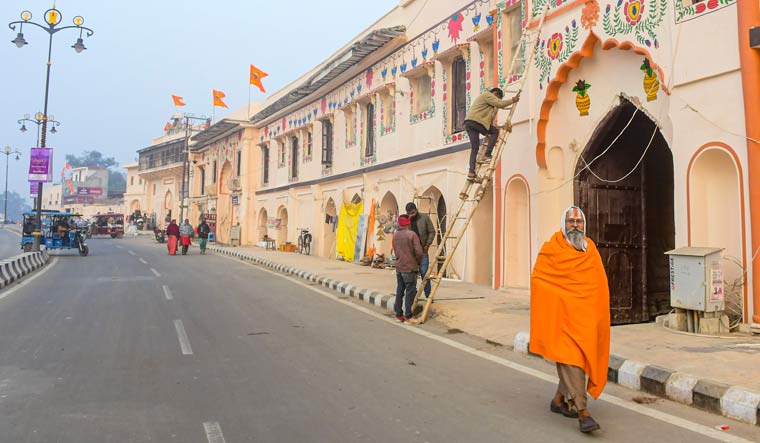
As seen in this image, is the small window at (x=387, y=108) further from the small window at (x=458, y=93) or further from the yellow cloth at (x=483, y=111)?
the yellow cloth at (x=483, y=111)

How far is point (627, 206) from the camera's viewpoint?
9430 mm

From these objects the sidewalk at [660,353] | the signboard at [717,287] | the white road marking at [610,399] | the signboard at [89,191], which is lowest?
the white road marking at [610,399]

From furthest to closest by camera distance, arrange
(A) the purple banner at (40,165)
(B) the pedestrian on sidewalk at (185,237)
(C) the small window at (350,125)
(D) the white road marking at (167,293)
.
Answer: (B) the pedestrian on sidewalk at (185,237), (C) the small window at (350,125), (A) the purple banner at (40,165), (D) the white road marking at (167,293)

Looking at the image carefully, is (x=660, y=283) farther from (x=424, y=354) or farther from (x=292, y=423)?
(x=292, y=423)

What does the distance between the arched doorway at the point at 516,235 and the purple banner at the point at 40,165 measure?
17016mm

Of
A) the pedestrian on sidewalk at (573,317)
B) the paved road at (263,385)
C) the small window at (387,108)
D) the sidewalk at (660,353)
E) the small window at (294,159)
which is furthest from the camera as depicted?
the small window at (294,159)

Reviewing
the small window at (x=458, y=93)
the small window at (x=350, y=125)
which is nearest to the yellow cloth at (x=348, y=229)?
the small window at (x=350, y=125)

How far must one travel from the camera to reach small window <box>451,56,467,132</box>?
13875 mm

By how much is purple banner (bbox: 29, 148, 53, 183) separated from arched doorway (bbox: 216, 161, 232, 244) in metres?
Result: 14.9

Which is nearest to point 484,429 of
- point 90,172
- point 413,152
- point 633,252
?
point 633,252

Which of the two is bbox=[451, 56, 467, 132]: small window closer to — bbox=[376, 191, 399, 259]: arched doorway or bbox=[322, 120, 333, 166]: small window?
bbox=[376, 191, 399, 259]: arched doorway

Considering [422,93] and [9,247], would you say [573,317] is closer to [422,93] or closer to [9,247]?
[422,93]

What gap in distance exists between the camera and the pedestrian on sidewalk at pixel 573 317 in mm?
3883

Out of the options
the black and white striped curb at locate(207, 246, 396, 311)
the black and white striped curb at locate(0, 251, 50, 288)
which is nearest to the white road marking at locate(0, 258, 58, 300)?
the black and white striped curb at locate(0, 251, 50, 288)
